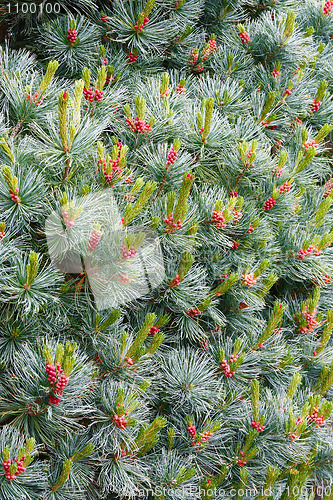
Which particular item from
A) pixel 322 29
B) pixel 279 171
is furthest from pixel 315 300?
pixel 322 29

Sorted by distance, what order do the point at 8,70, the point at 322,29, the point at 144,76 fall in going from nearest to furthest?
the point at 8,70, the point at 144,76, the point at 322,29

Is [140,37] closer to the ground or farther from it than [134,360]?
farther from it

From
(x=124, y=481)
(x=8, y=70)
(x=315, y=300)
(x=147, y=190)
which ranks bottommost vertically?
(x=124, y=481)

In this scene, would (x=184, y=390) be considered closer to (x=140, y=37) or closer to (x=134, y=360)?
(x=134, y=360)

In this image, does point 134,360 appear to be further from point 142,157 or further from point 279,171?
point 279,171

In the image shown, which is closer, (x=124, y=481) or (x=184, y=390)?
(x=124, y=481)

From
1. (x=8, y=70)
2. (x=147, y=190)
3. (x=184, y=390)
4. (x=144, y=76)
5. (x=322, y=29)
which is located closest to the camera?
(x=147, y=190)
